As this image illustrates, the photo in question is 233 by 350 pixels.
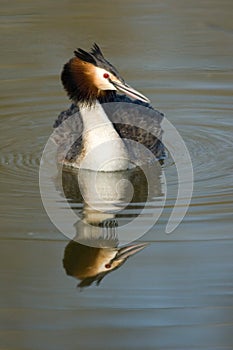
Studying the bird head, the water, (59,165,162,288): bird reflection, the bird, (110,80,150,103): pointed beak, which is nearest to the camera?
the water

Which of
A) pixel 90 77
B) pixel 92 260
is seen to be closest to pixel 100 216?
pixel 92 260

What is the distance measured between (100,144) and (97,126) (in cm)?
15

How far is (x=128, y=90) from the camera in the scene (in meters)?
6.63

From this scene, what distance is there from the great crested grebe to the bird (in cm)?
140

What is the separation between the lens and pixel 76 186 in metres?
6.78

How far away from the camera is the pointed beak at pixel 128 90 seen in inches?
259

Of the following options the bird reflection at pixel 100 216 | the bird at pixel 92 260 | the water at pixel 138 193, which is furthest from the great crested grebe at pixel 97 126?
the bird at pixel 92 260

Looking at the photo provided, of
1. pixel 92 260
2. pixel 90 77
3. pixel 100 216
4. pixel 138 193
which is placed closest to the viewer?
pixel 92 260

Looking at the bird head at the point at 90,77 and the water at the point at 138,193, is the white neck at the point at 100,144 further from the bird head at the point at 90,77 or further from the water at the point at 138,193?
the water at the point at 138,193

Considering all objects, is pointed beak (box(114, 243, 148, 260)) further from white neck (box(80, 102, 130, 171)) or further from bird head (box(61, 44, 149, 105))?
bird head (box(61, 44, 149, 105))

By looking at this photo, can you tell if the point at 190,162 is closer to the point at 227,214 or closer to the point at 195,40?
the point at 227,214

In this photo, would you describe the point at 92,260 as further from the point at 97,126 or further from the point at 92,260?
the point at 97,126

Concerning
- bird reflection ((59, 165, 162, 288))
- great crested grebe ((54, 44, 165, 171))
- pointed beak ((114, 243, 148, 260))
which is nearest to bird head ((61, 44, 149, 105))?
great crested grebe ((54, 44, 165, 171))

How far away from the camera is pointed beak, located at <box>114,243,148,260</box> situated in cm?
550
